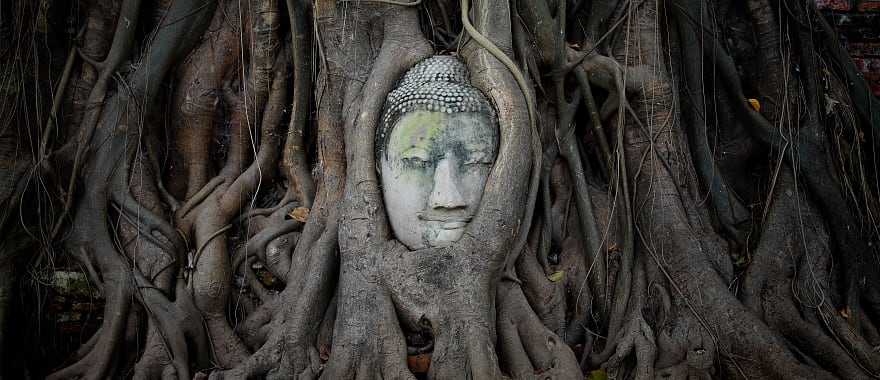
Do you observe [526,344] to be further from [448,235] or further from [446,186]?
[446,186]

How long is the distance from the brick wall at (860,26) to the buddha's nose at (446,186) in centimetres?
232

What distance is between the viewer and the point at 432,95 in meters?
2.82

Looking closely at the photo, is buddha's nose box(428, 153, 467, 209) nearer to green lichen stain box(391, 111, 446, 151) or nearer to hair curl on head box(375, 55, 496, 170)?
green lichen stain box(391, 111, 446, 151)

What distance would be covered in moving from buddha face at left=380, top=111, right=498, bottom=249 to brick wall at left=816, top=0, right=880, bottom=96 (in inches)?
86.2

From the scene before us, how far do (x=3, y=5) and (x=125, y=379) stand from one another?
5.47ft

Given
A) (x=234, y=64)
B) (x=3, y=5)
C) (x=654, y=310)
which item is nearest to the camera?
(x=654, y=310)

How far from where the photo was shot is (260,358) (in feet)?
9.10

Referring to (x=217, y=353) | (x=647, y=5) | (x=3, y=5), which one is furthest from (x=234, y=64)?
(x=647, y=5)

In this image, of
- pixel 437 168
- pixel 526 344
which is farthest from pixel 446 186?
pixel 526 344

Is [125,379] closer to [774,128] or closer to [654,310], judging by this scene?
[654,310]

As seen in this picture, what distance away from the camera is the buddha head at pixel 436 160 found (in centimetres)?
277

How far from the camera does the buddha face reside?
9.10 feet

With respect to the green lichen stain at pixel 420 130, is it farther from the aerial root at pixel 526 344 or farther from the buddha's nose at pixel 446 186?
the aerial root at pixel 526 344

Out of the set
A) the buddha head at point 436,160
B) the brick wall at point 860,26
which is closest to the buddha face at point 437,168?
the buddha head at point 436,160
